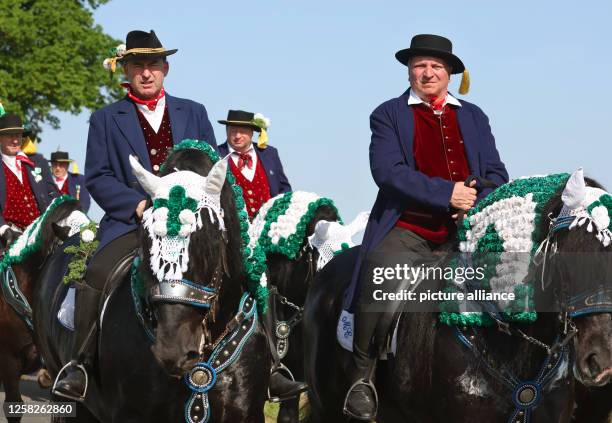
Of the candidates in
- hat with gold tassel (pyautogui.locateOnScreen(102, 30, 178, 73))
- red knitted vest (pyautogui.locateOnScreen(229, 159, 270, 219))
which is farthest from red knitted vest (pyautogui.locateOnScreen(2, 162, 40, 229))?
hat with gold tassel (pyautogui.locateOnScreen(102, 30, 178, 73))

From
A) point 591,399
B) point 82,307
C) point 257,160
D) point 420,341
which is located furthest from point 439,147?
point 257,160

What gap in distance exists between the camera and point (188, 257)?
6.38 metres

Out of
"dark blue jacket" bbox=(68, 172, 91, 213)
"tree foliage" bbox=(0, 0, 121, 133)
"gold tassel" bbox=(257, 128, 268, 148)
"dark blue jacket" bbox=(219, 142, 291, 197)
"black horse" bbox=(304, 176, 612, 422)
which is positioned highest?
"tree foliage" bbox=(0, 0, 121, 133)

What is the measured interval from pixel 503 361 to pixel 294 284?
18.0 feet

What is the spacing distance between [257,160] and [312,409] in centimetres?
580

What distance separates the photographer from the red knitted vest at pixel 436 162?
800 centimetres

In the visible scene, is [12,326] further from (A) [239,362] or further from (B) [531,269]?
(B) [531,269]

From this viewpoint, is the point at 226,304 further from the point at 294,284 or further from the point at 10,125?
the point at 10,125

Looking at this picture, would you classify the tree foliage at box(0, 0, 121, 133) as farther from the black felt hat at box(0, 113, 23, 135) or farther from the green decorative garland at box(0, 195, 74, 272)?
the green decorative garland at box(0, 195, 74, 272)

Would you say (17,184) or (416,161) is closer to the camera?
(416,161)

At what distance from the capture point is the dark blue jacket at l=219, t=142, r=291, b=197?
14320 millimetres

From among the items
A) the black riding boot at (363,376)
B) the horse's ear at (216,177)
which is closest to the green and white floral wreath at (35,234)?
the black riding boot at (363,376)

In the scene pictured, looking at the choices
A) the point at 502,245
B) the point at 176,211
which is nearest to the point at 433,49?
the point at 502,245

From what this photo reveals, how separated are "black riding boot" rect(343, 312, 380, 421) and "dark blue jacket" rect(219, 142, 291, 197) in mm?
6543
